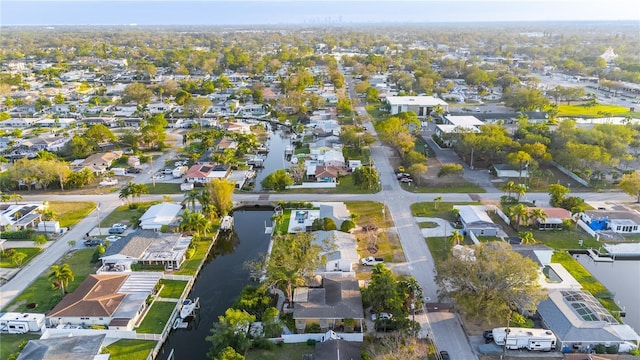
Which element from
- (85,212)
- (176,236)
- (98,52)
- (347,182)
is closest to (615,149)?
(347,182)

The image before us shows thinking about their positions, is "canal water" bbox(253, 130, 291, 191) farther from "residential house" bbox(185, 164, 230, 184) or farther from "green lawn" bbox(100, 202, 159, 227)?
"green lawn" bbox(100, 202, 159, 227)

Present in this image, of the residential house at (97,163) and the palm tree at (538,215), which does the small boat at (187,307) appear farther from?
the residential house at (97,163)

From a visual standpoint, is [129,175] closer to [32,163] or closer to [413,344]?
[32,163]

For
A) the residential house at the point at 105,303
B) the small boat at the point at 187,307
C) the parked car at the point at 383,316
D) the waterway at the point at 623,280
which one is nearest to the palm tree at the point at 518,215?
the waterway at the point at 623,280

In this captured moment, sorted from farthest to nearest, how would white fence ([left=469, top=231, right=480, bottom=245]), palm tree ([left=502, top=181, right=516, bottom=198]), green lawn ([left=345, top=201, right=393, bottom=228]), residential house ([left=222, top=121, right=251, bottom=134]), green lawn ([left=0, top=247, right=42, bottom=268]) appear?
residential house ([left=222, top=121, right=251, bottom=134])
palm tree ([left=502, top=181, right=516, bottom=198])
green lawn ([left=345, top=201, right=393, bottom=228])
white fence ([left=469, top=231, right=480, bottom=245])
green lawn ([left=0, top=247, right=42, bottom=268])

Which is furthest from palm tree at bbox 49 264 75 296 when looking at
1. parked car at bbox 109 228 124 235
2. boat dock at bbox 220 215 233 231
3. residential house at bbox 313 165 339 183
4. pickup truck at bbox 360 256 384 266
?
residential house at bbox 313 165 339 183

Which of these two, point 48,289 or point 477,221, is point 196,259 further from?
point 477,221

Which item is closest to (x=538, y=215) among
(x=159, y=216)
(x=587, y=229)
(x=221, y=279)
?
(x=587, y=229)
